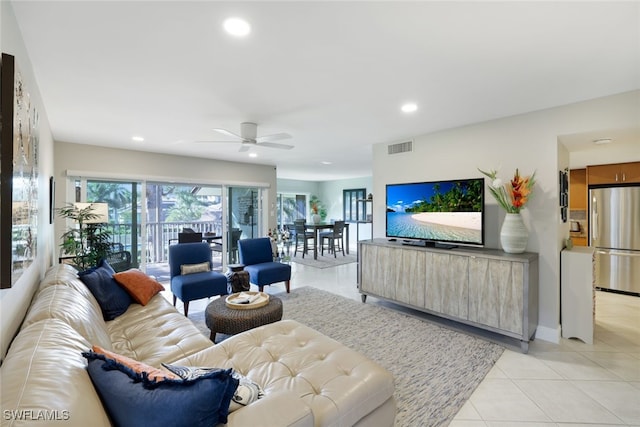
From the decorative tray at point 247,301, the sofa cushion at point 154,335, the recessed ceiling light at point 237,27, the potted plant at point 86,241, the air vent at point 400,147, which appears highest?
the recessed ceiling light at point 237,27

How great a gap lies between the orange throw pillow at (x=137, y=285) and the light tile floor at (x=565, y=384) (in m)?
2.75

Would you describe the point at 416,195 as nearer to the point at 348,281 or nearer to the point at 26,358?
the point at 348,281

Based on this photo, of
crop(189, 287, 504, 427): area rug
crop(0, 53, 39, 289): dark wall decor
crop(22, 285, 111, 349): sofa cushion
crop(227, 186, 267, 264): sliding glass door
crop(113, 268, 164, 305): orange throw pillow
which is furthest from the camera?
crop(227, 186, 267, 264): sliding glass door

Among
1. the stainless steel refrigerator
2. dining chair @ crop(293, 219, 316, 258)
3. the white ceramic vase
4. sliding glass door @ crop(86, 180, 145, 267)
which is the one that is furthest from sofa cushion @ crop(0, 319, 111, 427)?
dining chair @ crop(293, 219, 316, 258)

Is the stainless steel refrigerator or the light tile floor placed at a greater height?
the stainless steel refrigerator

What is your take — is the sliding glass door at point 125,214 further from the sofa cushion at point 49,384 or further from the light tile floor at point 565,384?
the light tile floor at point 565,384

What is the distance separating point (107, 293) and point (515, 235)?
13.1 ft

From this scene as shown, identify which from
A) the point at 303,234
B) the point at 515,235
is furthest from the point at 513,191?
the point at 303,234

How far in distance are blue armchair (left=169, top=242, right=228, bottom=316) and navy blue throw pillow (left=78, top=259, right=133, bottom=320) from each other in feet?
3.09

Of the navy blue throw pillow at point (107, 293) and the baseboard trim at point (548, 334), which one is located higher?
the navy blue throw pillow at point (107, 293)

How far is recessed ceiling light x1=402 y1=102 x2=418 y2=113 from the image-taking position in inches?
113

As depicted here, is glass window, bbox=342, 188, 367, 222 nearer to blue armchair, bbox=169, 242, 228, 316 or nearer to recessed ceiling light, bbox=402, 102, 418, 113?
blue armchair, bbox=169, 242, 228, 316

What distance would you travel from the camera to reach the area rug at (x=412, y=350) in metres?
2.03

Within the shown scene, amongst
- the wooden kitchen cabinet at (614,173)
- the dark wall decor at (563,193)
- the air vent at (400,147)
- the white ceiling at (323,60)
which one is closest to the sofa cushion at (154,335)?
the white ceiling at (323,60)
